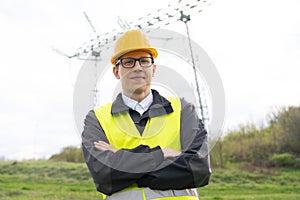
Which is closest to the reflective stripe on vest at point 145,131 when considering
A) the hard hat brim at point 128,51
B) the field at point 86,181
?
the hard hat brim at point 128,51

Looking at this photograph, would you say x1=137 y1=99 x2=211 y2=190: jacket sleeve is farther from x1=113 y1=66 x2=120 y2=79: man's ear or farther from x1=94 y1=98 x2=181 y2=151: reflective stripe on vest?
x1=113 y1=66 x2=120 y2=79: man's ear

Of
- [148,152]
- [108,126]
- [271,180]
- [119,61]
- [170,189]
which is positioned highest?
[119,61]

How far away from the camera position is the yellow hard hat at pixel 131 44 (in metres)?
3.11

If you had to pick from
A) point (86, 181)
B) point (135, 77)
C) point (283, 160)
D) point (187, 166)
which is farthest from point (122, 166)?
point (283, 160)

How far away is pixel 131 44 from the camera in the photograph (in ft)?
10.3

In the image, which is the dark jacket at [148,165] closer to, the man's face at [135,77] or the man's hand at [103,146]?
the man's hand at [103,146]

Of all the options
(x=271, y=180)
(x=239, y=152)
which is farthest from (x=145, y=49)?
(x=239, y=152)

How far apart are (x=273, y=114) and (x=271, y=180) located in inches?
420

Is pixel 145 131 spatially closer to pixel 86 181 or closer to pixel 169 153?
pixel 169 153

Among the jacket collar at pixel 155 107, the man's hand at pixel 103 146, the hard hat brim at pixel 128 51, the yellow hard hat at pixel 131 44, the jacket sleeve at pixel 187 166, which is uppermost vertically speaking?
the yellow hard hat at pixel 131 44

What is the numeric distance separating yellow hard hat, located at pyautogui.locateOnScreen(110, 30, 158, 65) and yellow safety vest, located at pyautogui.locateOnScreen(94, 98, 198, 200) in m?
0.51

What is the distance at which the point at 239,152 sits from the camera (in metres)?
29.4

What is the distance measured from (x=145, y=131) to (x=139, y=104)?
269 millimetres

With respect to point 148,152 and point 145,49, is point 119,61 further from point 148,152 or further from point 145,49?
point 148,152
